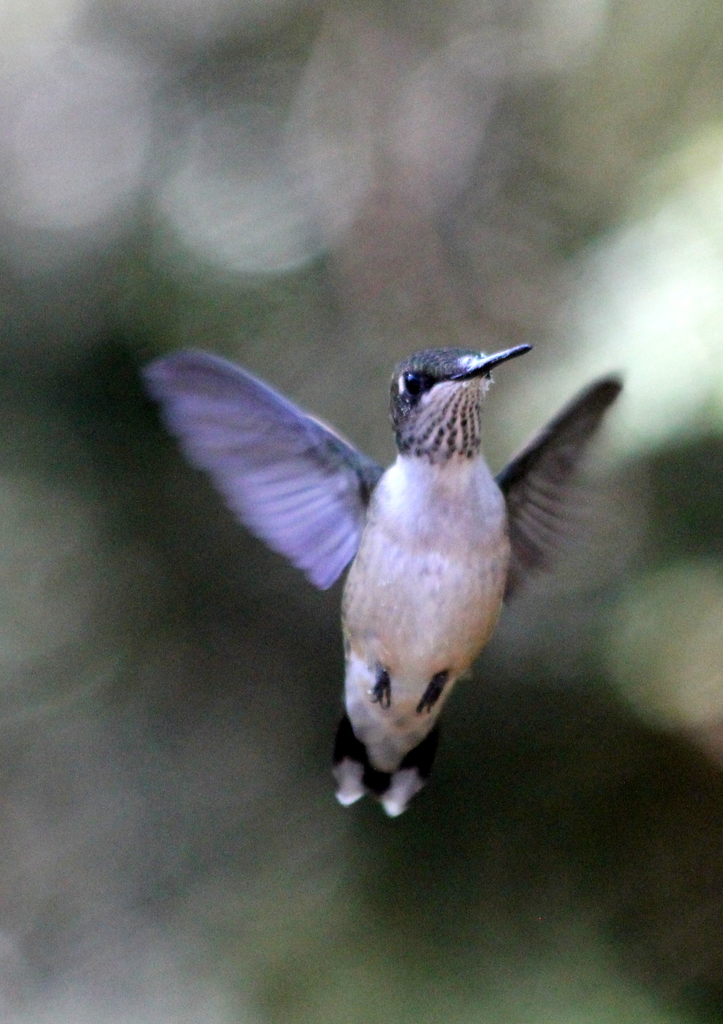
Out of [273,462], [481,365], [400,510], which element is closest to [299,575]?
[273,462]

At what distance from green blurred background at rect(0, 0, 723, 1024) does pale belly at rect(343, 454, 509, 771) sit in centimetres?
67

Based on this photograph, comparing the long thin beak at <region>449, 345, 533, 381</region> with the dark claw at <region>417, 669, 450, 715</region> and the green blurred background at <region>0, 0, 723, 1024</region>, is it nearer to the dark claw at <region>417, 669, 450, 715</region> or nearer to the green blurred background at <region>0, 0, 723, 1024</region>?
the dark claw at <region>417, 669, 450, 715</region>

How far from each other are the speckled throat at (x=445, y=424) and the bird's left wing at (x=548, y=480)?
72 millimetres

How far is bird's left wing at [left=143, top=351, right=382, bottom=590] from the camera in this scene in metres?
0.97

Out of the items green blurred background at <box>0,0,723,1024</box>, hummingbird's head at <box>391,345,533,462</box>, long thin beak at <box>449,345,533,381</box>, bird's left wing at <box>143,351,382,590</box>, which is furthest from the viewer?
green blurred background at <box>0,0,723,1024</box>

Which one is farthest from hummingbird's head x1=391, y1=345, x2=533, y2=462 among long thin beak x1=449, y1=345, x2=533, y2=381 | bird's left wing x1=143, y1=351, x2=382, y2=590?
bird's left wing x1=143, y1=351, x2=382, y2=590

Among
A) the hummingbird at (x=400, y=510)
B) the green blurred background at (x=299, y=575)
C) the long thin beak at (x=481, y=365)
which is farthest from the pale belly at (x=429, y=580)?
the green blurred background at (x=299, y=575)

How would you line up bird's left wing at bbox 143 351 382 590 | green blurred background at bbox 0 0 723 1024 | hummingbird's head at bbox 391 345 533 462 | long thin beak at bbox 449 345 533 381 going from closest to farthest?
long thin beak at bbox 449 345 533 381 → hummingbird's head at bbox 391 345 533 462 → bird's left wing at bbox 143 351 382 590 → green blurred background at bbox 0 0 723 1024

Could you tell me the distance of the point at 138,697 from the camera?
2.30m

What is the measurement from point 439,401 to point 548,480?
0.24 m

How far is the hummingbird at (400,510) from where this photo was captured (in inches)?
35.3

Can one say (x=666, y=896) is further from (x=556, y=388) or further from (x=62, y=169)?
(x=62, y=169)

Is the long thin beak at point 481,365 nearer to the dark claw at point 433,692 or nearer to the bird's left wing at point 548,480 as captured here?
the bird's left wing at point 548,480

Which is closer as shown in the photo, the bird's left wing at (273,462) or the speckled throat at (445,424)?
the speckled throat at (445,424)
